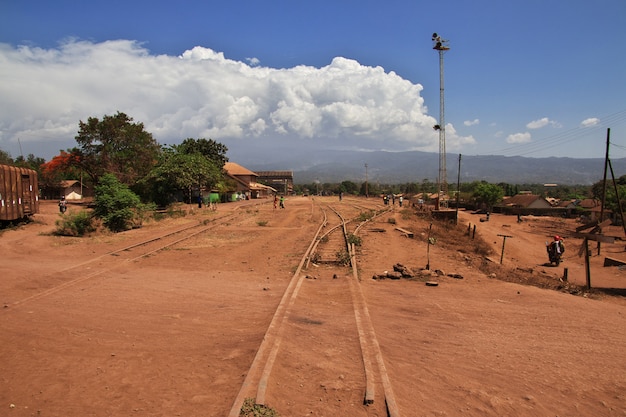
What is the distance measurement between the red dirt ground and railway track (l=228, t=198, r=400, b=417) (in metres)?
0.05

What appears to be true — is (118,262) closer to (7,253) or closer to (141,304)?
(7,253)

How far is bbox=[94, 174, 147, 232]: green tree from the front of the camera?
19703mm

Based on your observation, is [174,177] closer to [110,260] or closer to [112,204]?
[112,204]

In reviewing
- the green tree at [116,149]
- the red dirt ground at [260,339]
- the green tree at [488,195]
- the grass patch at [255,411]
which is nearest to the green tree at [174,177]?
the green tree at [116,149]

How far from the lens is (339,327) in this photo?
7023 mm

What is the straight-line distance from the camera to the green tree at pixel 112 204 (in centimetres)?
1970

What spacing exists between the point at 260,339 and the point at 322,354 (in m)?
0.95

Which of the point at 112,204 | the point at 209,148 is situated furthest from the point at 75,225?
the point at 209,148

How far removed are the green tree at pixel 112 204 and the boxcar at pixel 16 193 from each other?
3.54 metres

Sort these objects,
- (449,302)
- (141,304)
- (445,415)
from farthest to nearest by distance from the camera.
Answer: (449,302) < (141,304) < (445,415)

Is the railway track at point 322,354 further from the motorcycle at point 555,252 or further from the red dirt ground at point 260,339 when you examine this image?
the motorcycle at point 555,252

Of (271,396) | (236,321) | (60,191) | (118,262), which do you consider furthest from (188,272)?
(60,191)

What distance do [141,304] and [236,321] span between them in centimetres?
218

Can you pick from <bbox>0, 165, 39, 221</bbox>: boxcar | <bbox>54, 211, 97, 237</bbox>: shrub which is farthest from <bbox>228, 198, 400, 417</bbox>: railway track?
<bbox>0, 165, 39, 221</bbox>: boxcar
